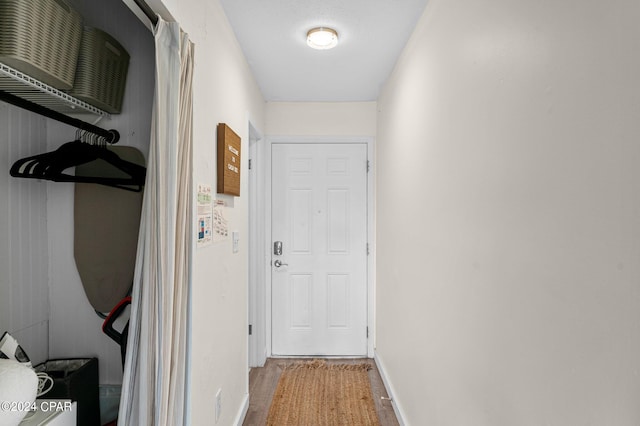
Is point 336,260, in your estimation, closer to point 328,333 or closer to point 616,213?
point 328,333

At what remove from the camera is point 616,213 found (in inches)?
26.0

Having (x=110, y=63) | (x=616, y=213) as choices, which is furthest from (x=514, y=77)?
(x=110, y=63)

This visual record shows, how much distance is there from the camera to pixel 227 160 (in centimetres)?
199

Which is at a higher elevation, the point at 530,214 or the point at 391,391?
the point at 530,214

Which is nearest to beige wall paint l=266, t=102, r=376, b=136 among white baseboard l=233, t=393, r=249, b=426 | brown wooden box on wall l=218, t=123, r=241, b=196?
brown wooden box on wall l=218, t=123, r=241, b=196

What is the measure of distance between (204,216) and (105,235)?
1.43 feet

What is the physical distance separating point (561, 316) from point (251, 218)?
Answer: 9.13ft

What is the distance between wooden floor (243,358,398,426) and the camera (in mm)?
2473

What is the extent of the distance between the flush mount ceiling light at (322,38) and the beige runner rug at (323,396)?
8.23ft

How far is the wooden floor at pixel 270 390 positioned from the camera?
8.11 ft

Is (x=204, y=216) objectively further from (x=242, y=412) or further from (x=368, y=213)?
(x=368, y=213)

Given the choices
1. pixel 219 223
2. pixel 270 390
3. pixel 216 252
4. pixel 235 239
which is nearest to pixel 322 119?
pixel 235 239

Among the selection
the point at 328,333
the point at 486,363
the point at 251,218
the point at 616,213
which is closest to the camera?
the point at 616,213

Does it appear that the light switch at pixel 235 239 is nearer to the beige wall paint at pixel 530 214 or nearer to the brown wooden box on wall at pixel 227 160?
the brown wooden box on wall at pixel 227 160
